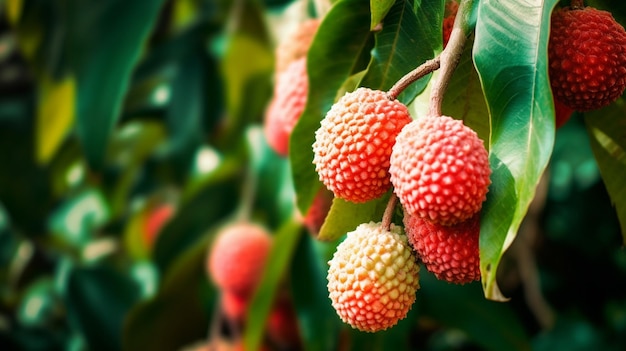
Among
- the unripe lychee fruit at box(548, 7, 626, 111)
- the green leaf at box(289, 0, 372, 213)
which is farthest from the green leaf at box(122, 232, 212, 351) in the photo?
the unripe lychee fruit at box(548, 7, 626, 111)

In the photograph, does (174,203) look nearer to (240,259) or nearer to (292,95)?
(240,259)

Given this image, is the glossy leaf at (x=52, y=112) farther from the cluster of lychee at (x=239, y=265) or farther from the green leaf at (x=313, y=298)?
the green leaf at (x=313, y=298)

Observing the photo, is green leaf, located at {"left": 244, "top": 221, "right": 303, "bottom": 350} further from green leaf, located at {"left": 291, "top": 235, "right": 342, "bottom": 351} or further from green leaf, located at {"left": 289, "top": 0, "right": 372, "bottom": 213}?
green leaf, located at {"left": 289, "top": 0, "right": 372, "bottom": 213}

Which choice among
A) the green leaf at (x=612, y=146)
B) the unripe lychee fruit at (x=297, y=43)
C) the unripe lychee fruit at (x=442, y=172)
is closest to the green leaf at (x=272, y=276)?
the unripe lychee fruit at (x=297, y=43)

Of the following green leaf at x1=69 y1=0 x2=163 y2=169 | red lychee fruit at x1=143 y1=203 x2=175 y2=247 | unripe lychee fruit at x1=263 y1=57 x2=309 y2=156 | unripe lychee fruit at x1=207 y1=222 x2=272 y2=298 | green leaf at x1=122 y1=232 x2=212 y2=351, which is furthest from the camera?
red lychee fruit at x1=143 y1=203 x2=175 y2=247

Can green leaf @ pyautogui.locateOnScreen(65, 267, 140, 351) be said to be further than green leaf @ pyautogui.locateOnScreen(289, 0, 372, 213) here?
Yes

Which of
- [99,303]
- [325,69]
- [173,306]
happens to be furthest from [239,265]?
[325,69]
